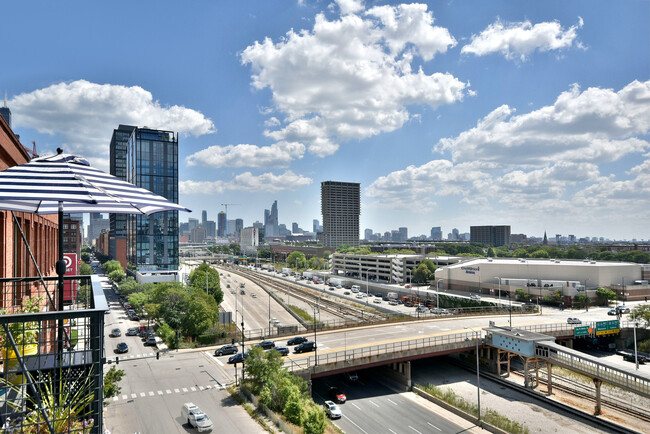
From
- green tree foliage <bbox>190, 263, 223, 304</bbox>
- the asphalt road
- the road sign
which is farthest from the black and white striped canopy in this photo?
green tree foliage <bbox>190, 263, 223, 304</bbox>

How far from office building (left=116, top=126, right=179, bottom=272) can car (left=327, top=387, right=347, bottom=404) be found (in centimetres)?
7545

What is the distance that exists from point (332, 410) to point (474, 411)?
1217cm

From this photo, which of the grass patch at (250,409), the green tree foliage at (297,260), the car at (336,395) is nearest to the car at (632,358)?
the car at (336,395)

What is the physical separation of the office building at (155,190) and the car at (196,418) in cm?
7979

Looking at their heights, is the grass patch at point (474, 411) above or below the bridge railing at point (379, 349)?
below

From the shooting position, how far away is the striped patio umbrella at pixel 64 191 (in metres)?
5.91

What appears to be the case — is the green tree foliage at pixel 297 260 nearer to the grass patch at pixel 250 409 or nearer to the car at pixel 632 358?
the car at pixel 632 358

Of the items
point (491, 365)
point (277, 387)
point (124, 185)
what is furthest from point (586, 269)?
point (124, 185)

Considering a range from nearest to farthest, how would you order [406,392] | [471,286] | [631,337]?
1. [406,392]
2. [631,337]
3. [471,286]

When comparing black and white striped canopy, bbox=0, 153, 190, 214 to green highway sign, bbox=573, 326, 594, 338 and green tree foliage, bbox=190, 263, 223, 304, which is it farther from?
green tree foliage, bbox=190, 263, 223, 304

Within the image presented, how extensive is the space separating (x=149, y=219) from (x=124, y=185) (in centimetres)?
10334

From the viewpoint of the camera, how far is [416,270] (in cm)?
10556

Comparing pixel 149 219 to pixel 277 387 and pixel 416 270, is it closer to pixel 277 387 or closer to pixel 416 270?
pixel 416 270

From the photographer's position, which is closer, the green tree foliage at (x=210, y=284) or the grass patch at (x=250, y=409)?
the grass patch at (x=250, y=409)
